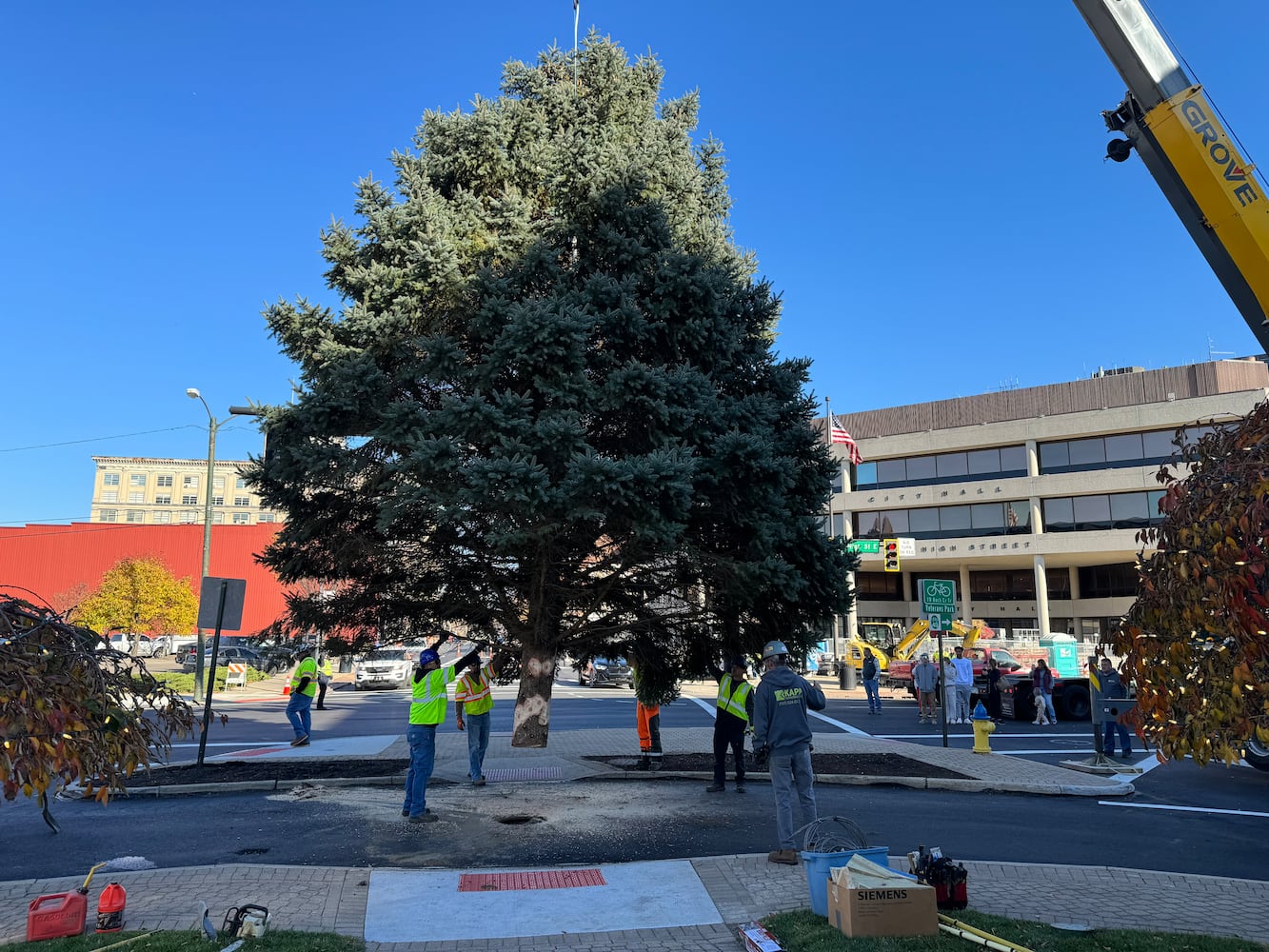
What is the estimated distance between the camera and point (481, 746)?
1152 centimetres

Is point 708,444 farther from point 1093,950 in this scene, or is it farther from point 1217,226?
point 1093,950

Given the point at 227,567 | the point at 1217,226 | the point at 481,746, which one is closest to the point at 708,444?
the point at 481,746

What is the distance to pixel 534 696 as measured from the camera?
13.5m

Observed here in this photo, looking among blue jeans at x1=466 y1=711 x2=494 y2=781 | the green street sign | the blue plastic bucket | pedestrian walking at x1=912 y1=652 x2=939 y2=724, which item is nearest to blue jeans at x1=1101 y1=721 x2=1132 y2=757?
the green street sign

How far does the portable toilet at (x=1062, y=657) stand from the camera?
24500 mm

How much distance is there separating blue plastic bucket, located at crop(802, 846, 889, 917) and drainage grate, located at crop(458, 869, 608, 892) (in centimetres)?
171

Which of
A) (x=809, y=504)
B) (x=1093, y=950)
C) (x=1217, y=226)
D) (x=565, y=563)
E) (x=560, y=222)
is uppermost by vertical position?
(x=560, y=222)

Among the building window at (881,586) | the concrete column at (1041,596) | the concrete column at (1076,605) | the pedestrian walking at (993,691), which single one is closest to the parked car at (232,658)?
the pedestrian walking at (993,691)

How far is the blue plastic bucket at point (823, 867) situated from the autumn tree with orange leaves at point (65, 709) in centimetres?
394

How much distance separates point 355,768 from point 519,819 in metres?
4.35

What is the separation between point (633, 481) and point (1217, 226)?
6528mm

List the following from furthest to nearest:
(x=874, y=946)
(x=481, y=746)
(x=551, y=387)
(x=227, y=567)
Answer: (x=227, y=567)
(x=481, y=746)
(x=551, y=387)
(x=874, y=946)

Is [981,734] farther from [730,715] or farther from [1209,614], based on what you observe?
[1209,614]

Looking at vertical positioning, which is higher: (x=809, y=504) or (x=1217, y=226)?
(x=1217, y=226)
